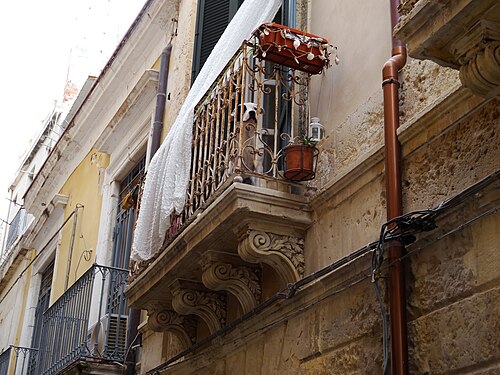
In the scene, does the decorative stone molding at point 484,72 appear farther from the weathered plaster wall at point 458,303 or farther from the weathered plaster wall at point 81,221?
the weathered plaster wall at point 81,221

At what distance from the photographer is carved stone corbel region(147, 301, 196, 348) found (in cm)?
724

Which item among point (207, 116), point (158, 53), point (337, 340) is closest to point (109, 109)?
point (158, 53)

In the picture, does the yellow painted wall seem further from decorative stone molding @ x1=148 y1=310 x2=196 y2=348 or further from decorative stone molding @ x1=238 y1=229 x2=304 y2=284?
decorative stone molding @ x1=238 y1=229 x2=304 y2=284

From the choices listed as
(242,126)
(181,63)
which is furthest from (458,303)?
(181,63)

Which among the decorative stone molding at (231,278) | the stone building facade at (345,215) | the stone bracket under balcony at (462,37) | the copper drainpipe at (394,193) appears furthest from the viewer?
the decorative stone molding at (231,278)

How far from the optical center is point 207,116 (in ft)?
22.1

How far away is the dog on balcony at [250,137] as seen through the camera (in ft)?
19.2

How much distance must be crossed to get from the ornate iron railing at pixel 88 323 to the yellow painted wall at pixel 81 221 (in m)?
0.89

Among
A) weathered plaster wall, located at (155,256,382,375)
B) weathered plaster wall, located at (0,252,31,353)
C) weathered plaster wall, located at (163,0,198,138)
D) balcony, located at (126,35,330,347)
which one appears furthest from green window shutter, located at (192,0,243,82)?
weathered plaster wall, located at (0,252,31,353)

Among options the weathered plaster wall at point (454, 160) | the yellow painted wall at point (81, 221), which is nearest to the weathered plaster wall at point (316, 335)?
the weathered plaster wall at point (454, 160)

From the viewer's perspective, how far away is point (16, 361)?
46.7ft

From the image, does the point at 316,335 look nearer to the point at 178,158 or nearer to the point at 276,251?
the point at 276,251

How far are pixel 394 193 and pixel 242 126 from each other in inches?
59.4

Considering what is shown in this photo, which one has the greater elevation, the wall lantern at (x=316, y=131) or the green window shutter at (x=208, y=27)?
the green window shutter at (x=208, y=27)
